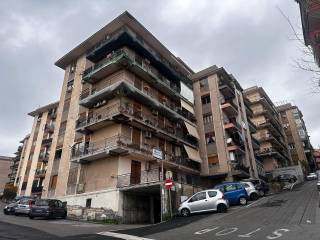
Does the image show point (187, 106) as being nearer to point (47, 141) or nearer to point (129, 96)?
point (129, 96)

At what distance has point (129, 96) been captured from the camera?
89.5 feet

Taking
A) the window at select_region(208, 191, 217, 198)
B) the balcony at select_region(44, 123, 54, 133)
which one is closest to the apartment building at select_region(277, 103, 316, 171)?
the balcony at select_region(44, 123, 54, 133)

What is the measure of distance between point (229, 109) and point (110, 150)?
18362 millimetres

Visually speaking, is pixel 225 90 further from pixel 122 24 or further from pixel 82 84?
pixel 82 84

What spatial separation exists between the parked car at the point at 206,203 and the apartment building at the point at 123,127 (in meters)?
1.67

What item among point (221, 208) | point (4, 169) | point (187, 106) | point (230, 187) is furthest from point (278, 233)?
point (4, 169)

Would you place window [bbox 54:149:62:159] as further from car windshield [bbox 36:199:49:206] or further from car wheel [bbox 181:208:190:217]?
car wheel [bbox 181:208:190:217]

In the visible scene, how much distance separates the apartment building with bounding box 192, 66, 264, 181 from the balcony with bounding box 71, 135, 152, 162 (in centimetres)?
958

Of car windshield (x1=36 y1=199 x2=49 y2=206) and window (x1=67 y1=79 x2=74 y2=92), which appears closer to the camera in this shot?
car windshield (x1=36 y1=199 x2=49 y2=206)

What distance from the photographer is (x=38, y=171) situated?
128ft

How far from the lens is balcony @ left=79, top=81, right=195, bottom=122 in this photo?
86.0 ft

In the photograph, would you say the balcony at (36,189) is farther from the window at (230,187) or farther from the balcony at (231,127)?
the window at (230,187)

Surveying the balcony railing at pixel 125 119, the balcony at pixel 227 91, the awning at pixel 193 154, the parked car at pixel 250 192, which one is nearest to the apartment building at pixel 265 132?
the balcony at pixel 227 91

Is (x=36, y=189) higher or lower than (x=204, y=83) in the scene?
lower
